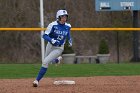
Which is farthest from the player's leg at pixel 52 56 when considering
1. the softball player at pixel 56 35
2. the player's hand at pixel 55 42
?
the player's hand at pixel 55 42

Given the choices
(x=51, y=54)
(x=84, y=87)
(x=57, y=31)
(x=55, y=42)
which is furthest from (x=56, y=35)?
(x=84, y=87)

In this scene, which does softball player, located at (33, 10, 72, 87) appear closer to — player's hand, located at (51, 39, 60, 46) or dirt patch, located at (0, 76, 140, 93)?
player's hand, located at (51, 39, 60, 46)

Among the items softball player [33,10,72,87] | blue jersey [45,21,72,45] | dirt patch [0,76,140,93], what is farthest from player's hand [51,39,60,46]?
dirt patch [0,76,140,93]

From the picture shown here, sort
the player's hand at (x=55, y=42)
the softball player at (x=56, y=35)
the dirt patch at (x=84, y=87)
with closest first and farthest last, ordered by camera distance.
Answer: the dirt patch at (x=84, y=87)
the player's hand at (x=55, y=42)
the softball player at (x=56, y=35)

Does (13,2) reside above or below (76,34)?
above

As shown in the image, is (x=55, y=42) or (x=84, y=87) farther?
(x=84, y=87)

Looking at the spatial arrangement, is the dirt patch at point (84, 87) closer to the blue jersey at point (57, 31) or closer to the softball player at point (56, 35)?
the softball player at point (56, 35)

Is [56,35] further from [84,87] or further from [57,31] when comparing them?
[84,87]

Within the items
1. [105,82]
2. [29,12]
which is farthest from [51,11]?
[105,82]

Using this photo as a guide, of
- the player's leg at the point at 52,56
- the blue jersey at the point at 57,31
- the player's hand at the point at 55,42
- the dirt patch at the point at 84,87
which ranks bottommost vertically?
the dirt patch at the point at 84,87

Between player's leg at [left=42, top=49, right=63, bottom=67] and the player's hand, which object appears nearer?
the player's hand

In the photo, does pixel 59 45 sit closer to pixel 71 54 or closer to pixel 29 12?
pixel 71 54

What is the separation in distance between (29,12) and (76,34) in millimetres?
3705

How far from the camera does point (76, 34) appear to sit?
32.2m
